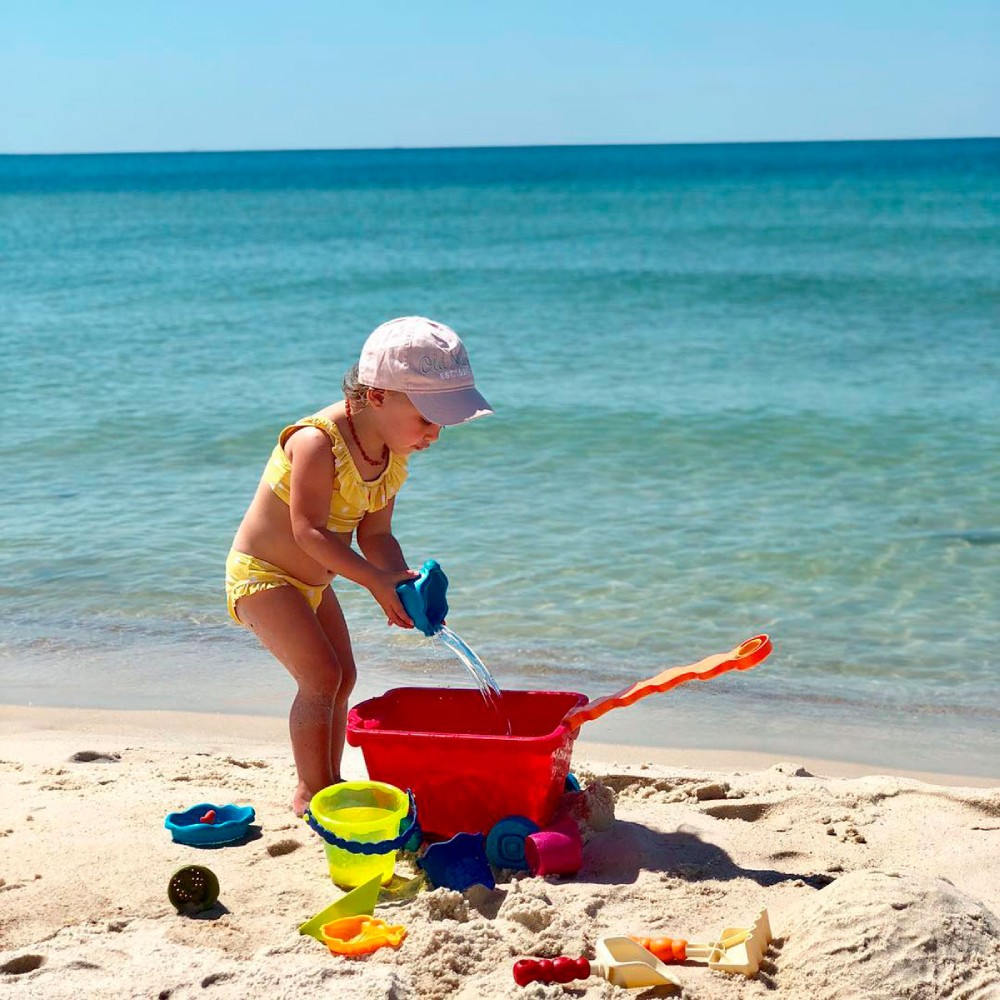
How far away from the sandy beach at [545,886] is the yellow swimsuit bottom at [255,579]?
0.56 meters

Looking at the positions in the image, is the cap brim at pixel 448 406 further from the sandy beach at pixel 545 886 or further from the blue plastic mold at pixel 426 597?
the sandy beach at pixel 545 886

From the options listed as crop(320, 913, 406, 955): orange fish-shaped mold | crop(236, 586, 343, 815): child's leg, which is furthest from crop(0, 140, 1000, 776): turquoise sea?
crop(320, 913, 406, 955): orange fish-shaped mold

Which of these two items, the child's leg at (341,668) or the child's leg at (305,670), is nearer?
the child's leg at (305,670)

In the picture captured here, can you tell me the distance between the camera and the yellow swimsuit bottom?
331cm

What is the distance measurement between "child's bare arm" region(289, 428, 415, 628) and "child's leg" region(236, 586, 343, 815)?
0.17 metres

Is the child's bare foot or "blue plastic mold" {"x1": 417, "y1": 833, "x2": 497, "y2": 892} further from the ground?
"blue plastic mold" {"x1": 417, "y1": 833, "x2": 497, "y2": 892}

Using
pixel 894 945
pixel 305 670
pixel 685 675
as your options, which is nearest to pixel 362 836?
pixel 305 670

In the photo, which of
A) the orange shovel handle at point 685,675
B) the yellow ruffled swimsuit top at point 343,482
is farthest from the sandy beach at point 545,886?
the yellow ruffled swimsuit top at point 343,482

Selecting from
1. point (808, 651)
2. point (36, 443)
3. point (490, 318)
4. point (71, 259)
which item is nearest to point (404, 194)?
point (71, 259)

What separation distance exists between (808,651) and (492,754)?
88.1 inches

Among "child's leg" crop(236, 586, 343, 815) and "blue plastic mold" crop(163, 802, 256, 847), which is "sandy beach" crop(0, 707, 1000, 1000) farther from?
"child's leg" crop(236, 586, 343, 815)

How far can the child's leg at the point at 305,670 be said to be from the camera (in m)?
3.28

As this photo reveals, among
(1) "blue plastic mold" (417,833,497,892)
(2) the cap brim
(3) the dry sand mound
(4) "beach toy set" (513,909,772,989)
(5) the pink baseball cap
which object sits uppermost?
(5) the pink baseball cap

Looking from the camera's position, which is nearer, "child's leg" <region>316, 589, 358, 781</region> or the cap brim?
the cap brim
